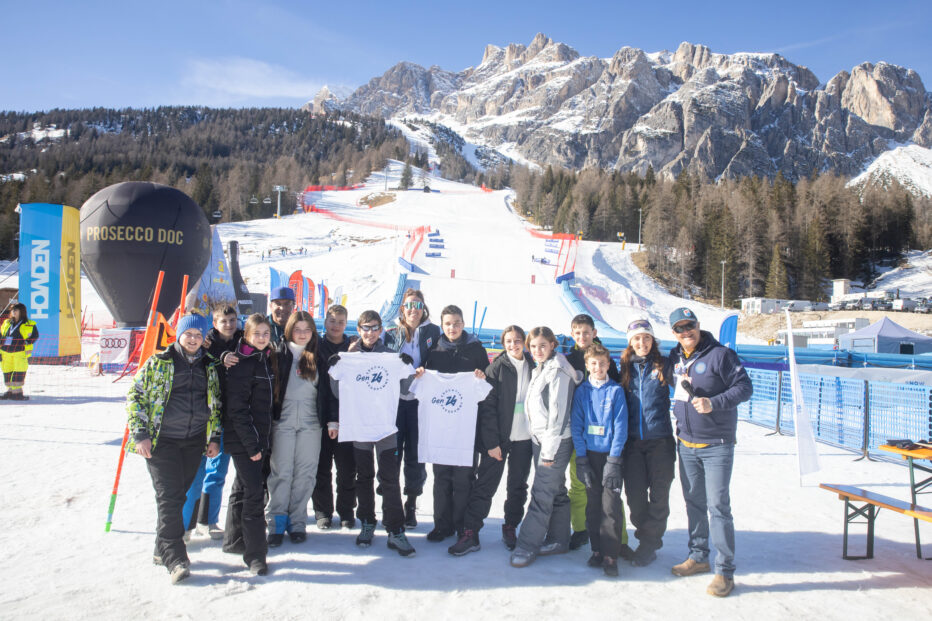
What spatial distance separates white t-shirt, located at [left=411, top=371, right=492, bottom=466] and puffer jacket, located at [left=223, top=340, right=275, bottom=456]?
1.17m

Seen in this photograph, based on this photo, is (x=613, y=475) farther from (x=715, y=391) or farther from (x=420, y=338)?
(x=420, y=338)

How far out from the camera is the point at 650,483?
393 centimetres

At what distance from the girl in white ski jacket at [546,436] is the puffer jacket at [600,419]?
0.08 m

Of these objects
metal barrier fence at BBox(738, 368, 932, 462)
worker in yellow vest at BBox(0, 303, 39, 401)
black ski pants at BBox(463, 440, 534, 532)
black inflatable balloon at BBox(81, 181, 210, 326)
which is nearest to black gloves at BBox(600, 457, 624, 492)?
black ski pants at BBox(463, 440, 534, 532)

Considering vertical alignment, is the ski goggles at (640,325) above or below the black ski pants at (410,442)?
above

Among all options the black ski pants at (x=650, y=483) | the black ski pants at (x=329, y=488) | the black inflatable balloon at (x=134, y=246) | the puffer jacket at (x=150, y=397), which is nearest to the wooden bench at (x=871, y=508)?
the black ski pants at (x=650, y=483)

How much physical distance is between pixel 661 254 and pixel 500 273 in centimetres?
2286

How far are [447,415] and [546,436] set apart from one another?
0.90 m

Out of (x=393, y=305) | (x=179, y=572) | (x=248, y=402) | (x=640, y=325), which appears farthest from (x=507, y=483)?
(x=393, y=305)

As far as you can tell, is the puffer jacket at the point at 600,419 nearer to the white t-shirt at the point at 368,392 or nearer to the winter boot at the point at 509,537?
the winter boot at the point at 509,537

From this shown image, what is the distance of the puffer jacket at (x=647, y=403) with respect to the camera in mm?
3857

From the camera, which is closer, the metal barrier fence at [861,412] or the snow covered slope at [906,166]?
the metal barrier fence at [861,412]

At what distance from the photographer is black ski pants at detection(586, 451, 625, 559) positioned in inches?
147

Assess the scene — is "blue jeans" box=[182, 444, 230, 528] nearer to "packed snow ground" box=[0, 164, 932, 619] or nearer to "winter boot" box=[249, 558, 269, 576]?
"packed snow ground" box=[0, 164, 932, 619]
